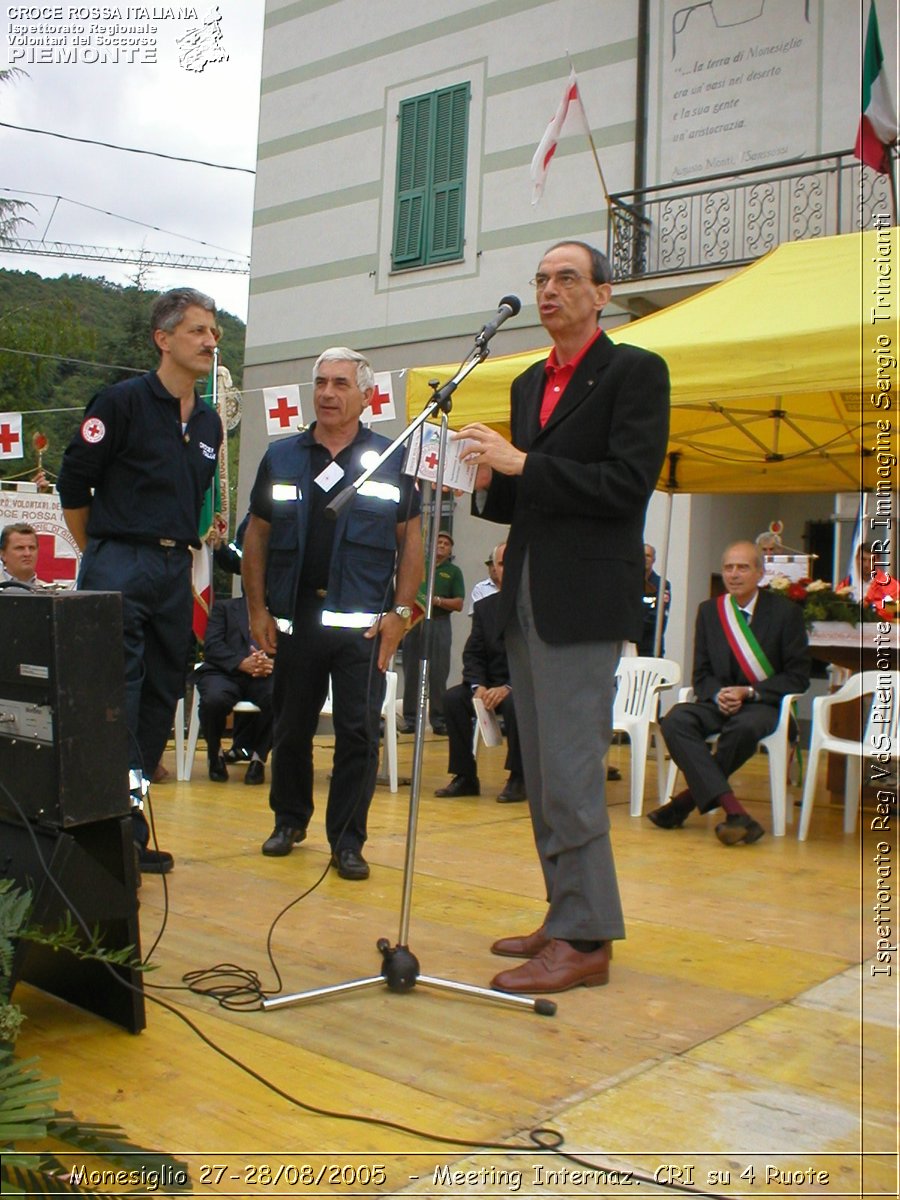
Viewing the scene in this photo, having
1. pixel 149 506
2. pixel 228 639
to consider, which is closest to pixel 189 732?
pixel 228 639

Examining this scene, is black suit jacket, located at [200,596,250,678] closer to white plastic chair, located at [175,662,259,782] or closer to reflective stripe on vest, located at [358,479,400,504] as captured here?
white plastic chair, located at [175,662,259,782]

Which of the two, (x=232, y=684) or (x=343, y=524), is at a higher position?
(x=343, y=524)

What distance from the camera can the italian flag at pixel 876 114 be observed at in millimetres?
8086

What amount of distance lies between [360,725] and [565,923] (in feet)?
4.98

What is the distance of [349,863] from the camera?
4266 mm

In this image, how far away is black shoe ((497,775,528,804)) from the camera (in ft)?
21.9

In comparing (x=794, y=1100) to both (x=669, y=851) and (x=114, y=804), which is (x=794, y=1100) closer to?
(x=114, y=804)

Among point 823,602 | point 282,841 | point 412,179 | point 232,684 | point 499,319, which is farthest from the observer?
point 412,179

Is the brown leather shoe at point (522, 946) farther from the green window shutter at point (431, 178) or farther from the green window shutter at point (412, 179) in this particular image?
the green window shutter at point (412, 179)

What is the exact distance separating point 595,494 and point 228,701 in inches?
180

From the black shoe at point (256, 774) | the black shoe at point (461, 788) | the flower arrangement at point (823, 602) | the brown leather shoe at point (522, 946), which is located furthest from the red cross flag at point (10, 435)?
the brown leather shoe at point (522, 946)

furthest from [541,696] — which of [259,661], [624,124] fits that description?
[624,124]

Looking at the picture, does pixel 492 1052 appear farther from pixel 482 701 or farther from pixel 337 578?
pixel 482 701

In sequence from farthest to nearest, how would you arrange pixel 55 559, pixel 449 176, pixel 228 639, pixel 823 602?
pixel 449 176
pixel 55 559
pixel 228 639
pixel 823 602
